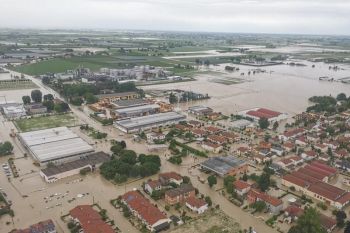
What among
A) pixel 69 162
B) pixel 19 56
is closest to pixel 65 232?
pixel 69 162

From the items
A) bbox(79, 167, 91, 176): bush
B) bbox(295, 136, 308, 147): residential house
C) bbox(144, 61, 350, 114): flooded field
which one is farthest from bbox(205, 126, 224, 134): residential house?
bbox(79, 167, 91, 176): bush

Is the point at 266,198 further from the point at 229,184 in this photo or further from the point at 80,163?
the point at 80,163

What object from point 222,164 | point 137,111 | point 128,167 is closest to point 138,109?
point 137,111

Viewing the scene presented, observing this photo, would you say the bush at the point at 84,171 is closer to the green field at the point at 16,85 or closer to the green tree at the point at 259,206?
the green tree at the point at 259,206

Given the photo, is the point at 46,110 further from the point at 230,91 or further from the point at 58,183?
the point at 230,91

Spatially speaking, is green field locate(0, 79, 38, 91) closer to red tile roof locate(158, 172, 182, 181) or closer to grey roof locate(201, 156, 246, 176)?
red tile roof locate(158, 172, 182, 181)

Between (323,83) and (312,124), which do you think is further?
(323,83)
